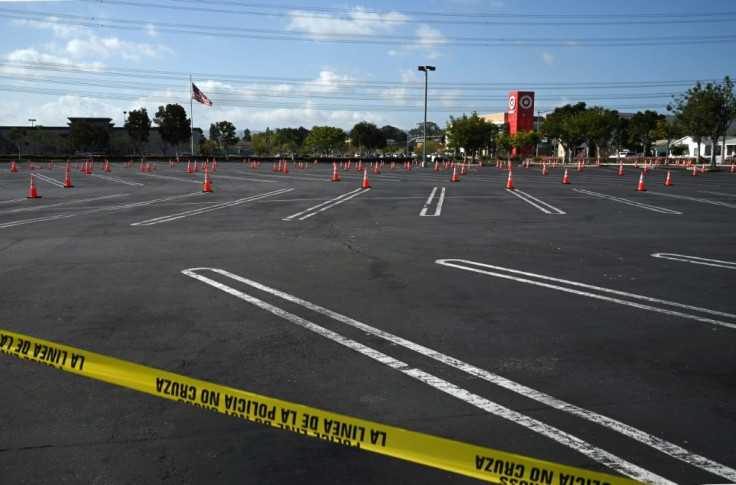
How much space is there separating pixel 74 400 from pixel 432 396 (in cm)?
236

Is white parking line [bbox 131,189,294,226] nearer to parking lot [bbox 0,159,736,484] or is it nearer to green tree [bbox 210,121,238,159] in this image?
parking lot [bbox 0,159,736,484]

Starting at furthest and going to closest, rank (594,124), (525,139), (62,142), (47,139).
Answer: (62,142), (47,139), (525,139), (594,124)

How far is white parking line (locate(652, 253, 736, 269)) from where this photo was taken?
30.0 feet

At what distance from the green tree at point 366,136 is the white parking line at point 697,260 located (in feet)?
480

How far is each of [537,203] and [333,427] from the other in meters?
18.1

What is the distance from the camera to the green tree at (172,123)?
111m

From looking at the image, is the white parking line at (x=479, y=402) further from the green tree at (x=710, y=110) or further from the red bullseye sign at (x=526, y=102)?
the red bullseye sign at (x=526, y=102)

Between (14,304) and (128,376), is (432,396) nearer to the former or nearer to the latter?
(128,376)

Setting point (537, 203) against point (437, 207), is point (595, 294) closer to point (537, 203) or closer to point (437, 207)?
point (437, 207)

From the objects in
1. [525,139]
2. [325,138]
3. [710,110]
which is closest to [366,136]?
[325,138]

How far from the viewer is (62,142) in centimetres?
11525

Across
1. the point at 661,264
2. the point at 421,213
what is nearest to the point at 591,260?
the point at 661,264

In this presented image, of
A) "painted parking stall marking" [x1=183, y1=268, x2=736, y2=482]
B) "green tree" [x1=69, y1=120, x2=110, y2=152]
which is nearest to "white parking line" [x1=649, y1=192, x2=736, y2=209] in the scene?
"painted parking stall marking" [x1=183, y1=268, x2=736, y2=482]

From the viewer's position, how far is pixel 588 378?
4.59m
